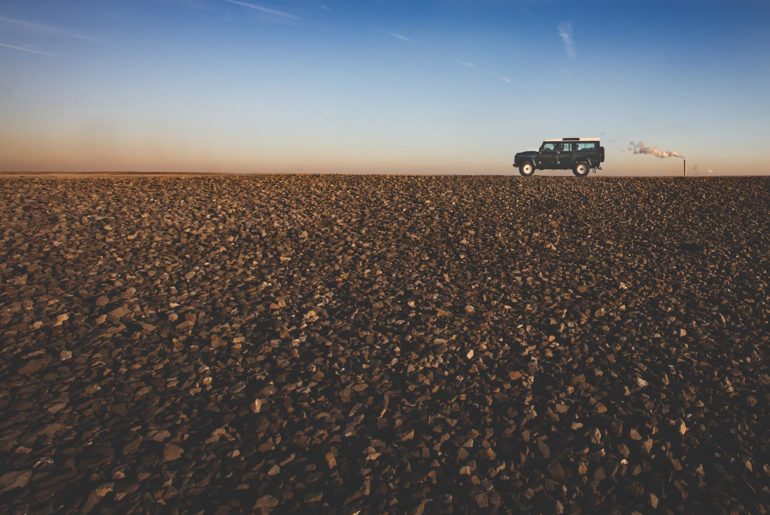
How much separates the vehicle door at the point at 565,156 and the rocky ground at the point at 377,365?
15388 millimetres

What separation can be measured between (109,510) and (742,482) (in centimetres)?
633

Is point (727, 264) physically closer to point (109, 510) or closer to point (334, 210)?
point (334, 210)

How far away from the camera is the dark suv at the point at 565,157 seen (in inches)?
1131

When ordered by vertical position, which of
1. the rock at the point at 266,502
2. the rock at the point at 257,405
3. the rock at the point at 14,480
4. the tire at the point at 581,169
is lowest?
the rock at the point at 266,502

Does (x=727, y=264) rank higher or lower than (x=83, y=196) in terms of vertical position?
lower

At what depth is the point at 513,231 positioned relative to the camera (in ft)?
44.9

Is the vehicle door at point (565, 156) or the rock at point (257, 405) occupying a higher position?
the vehicle door at point (565, 156)

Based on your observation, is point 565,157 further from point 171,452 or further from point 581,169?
point 171,452

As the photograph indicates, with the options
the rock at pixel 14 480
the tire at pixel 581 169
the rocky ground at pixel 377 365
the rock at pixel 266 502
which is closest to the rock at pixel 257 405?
the rocky ground at pixel 377 365

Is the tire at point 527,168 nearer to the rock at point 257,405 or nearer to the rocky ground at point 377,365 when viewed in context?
the rocky ground at point 377,365

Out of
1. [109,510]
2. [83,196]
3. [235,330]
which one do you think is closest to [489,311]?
[235,330]

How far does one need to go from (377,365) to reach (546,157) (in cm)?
2496

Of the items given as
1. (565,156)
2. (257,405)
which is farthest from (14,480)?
(565,156)

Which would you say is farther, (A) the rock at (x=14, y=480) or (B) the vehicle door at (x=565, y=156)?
(B) the vehicle door at (x=565, y=156)
